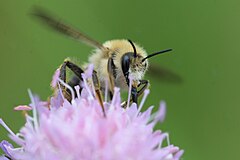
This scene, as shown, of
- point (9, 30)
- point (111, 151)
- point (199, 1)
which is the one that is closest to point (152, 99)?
point (199, 1)

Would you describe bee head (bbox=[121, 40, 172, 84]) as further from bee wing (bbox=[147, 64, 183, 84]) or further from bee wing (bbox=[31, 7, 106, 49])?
bee wing (bbox=[147, 64, 183, 84])

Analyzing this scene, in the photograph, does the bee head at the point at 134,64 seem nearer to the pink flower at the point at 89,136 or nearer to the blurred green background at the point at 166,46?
the pink flower at the point at 89,136

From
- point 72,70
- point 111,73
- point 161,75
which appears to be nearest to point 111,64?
point 111,73

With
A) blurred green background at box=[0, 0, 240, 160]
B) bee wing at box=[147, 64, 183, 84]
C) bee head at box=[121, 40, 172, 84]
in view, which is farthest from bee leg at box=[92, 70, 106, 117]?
blurred green background at box=[0, 0, 240, 160]

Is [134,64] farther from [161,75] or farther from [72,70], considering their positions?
[161,75]

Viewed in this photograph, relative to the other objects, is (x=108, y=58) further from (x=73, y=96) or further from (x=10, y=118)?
(x=10, y=118)
